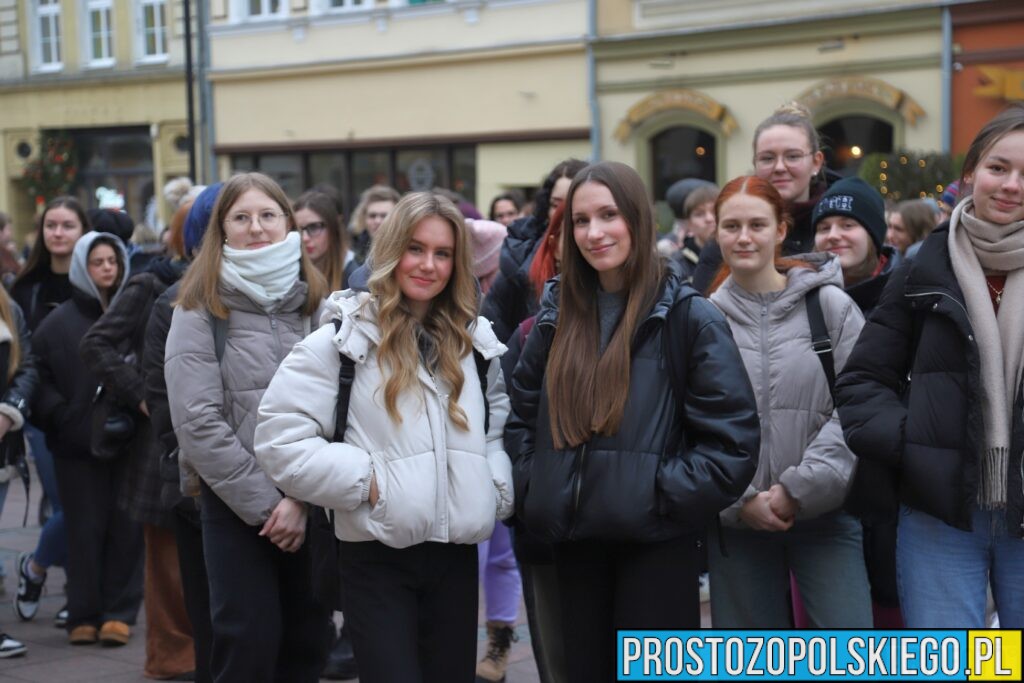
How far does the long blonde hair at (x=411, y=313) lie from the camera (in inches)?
159

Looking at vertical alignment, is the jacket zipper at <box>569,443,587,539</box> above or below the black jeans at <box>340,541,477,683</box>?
above

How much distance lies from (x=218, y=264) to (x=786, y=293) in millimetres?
2007

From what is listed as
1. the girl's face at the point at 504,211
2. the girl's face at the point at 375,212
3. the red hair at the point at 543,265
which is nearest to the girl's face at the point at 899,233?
the girl's face at the point at 504,211

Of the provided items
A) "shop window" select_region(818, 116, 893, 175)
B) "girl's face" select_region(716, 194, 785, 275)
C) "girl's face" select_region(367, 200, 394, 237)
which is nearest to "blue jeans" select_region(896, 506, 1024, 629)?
"girl's face" select_region(716, 194, 785, 275)

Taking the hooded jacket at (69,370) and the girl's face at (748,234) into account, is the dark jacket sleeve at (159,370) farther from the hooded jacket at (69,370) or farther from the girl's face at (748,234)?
the girl's face at (748,234)

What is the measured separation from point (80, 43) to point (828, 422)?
2642 centimetres

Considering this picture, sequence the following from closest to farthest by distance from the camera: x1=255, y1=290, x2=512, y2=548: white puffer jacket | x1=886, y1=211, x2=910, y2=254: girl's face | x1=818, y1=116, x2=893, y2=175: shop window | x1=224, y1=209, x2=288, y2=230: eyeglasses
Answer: x1=255, y1=290, x2=512, y2=548: white puffer jacket → x1=224, y1=209, x2=288, y2=230: eyeglasses → x1=886, y1=211, x2=910, y2=254: girl's face → x1=818, y1=116, x2=893, y2=175: shop window

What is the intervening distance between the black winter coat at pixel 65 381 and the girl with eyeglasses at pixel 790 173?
3185mm

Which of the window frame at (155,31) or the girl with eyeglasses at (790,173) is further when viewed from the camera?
the window frame at (155,31)

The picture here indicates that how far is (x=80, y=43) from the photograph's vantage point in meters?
28.2

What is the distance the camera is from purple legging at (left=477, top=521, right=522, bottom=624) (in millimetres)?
6348

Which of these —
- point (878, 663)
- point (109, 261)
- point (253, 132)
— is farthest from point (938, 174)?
point (253, 132)

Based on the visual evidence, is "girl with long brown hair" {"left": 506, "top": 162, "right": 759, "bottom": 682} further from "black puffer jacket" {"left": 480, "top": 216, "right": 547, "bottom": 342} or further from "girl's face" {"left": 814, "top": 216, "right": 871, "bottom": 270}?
"black puffer jacket" {"left": 480, "top": 216, "right": 547, "bottom": 342}

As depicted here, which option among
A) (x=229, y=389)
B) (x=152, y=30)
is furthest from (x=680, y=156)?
(x=229, y=389)
